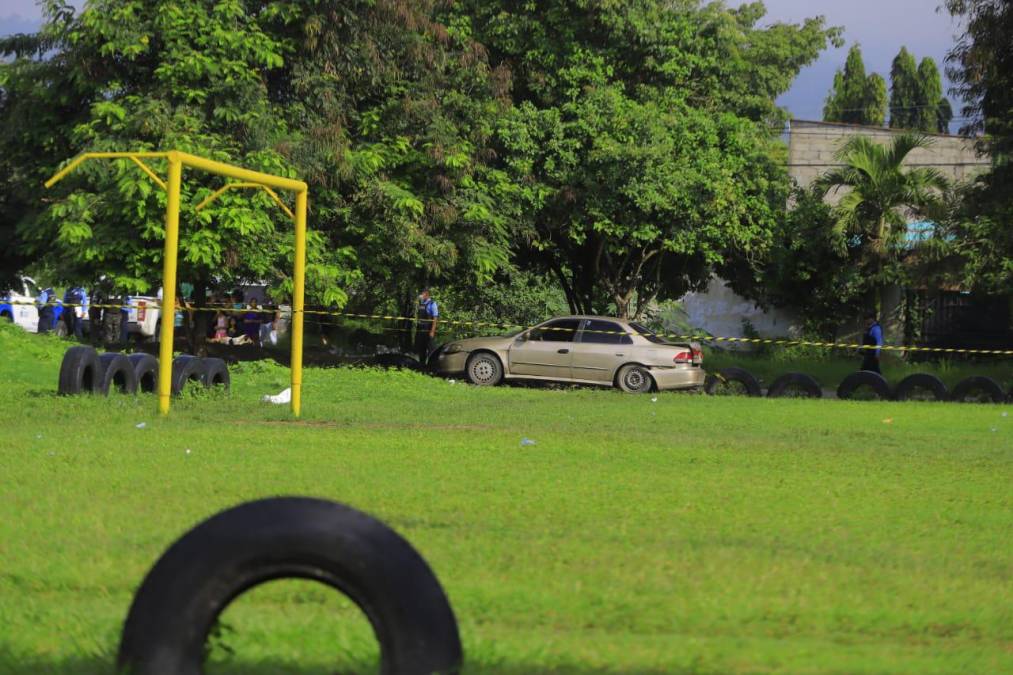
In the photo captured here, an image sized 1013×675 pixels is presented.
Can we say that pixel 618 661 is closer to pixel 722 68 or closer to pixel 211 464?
pixel 211 464

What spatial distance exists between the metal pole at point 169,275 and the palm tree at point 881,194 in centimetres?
2178

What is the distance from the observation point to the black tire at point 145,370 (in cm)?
1692

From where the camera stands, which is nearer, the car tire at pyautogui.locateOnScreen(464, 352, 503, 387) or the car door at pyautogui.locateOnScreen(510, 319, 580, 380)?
the car door at pyautogui.locateOnScreen(510, 319, 580, 380)

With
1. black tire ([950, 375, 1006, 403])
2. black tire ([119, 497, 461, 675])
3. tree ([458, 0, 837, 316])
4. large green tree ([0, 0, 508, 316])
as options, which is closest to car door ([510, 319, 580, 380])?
large green tree ([0, 0, 508, 316])

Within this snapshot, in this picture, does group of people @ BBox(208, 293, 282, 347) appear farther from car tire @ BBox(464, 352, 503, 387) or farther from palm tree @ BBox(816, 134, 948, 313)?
palm tree @ BBox(816, 134, 948, 313)

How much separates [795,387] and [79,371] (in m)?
13.2

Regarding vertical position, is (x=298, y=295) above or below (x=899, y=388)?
above

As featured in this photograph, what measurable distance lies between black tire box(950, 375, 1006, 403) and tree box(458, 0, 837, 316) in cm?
806

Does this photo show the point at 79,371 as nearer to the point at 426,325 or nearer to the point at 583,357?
the point at 583,357

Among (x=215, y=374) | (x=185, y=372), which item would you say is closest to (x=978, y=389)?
(x=215, y=374)

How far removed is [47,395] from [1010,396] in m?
17.1

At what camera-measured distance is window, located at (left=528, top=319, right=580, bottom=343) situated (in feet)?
83.3

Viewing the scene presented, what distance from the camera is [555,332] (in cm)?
2545

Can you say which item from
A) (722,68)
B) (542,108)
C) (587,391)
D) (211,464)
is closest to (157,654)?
(211,464)
